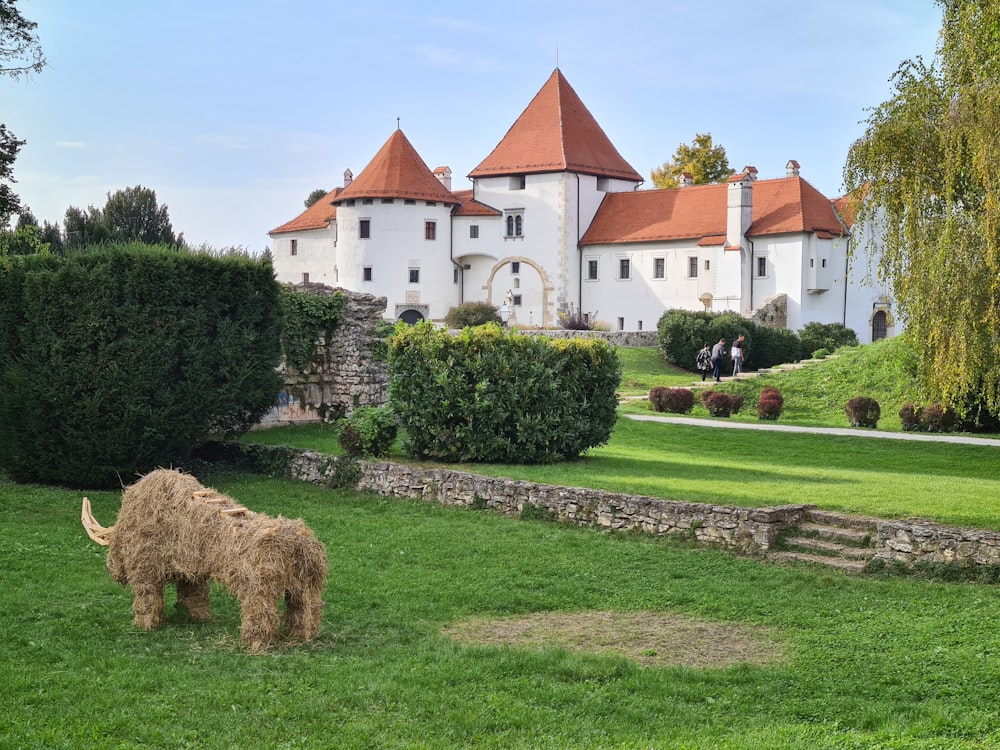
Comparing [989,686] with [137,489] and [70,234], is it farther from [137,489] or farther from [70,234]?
[70,234]

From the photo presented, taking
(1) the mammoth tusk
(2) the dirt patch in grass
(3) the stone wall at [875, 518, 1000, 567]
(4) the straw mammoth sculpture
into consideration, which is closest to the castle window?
(3) the stone wall at [875, 518, 1000, 567]

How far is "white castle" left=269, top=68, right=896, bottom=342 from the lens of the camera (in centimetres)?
5428

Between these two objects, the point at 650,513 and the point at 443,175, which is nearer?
the point at 650,513

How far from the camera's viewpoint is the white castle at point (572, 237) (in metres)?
54.3

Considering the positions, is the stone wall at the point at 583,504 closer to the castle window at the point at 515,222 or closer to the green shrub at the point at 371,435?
the green shrub at the point at 371,435

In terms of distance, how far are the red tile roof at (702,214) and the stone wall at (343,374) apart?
3288 cm

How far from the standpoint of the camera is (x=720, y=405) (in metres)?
29.1

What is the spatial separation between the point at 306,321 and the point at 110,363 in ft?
23.9

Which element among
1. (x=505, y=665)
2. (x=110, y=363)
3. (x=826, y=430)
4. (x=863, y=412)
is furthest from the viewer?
(x=863, y=412)

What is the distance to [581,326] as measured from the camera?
55.1 metres

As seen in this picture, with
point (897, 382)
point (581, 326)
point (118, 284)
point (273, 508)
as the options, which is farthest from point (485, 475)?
point (581, 326)

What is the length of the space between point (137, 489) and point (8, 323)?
9221mm

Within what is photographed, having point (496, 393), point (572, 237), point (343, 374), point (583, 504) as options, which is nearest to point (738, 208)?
point (572, 237)

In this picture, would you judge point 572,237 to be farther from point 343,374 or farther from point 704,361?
point 343,374
